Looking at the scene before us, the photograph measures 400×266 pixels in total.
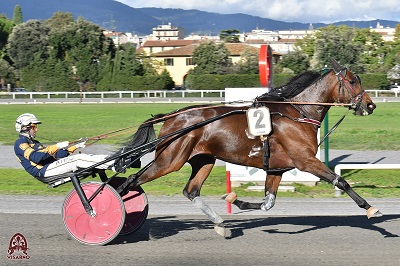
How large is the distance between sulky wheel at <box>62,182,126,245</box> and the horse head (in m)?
2.96

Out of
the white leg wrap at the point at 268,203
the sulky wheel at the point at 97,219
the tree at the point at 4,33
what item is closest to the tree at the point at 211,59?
the tree at the point at 4,33

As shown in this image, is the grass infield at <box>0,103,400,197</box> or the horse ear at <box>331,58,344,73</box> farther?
the grass infield at <box>0,103,400,197</box>

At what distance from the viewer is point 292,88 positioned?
8367 mm

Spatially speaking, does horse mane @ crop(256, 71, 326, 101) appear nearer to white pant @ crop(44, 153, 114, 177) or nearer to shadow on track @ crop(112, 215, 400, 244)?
shadow on track @ crop(112, 215, 400, 244)

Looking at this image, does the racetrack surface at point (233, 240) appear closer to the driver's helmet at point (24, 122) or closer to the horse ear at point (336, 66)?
the driver's helmet at point (24, 122)

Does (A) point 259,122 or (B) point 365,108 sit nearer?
(A) point 259,122

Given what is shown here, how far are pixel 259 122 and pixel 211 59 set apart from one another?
59561 mm

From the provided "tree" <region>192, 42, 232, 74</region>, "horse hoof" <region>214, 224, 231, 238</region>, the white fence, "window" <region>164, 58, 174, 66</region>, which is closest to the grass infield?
"horse hoof" <region>214, 224, 231, 238</region>

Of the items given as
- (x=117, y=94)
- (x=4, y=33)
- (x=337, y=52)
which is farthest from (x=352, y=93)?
(x=4, y=33)

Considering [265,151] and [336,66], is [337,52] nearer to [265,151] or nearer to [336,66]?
[336,66]

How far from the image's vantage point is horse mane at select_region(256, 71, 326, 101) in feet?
27.2

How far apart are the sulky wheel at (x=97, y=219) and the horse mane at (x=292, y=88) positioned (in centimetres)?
216

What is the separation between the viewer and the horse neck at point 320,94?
321 inches

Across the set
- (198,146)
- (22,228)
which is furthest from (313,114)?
(22,228)
